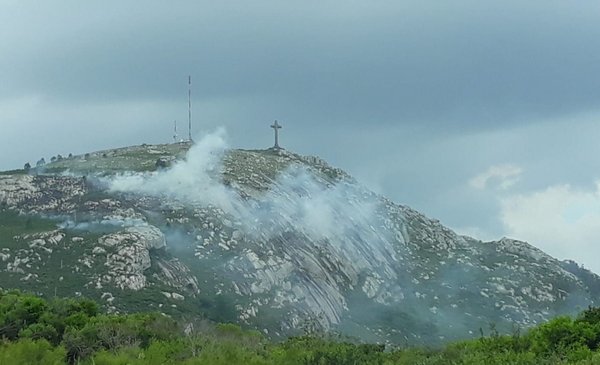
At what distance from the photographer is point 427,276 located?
130m

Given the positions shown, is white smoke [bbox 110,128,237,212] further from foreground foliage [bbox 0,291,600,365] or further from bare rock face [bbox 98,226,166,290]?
foreground foliage [bbox 0,291,600,365]

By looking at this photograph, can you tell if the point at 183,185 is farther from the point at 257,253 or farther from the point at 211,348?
the point at 211,348

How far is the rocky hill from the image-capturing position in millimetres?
96562

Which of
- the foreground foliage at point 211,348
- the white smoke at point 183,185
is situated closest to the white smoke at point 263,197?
the white smoke at point 183,185

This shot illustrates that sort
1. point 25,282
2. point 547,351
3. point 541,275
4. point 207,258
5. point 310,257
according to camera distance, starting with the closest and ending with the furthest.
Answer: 1. point 547,351
2. point 25,282
3. point 207,258
4. point 310,257
5. point 541,275

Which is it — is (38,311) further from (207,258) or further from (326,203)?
(326,203)

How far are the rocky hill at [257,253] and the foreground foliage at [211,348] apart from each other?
1703 inches

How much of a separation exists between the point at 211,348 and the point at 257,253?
7575cm

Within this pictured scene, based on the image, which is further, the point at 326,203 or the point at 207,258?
the point at 326,203

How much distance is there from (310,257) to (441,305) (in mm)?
22104

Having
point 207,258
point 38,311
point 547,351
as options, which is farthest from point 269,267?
point 547,351

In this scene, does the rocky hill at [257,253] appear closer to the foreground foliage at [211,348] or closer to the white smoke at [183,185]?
the white smoke at [183,185]

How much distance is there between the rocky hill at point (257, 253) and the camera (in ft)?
317

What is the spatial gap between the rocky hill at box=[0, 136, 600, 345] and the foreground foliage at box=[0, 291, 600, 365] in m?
43.3
